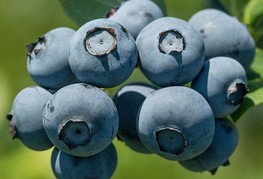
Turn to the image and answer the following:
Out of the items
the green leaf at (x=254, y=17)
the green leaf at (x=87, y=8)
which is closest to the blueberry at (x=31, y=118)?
the green leaf at (x=87, y=8)

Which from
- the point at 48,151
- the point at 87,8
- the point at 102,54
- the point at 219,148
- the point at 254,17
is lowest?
the point at 48,151

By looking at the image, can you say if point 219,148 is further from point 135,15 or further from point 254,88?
point 135,15

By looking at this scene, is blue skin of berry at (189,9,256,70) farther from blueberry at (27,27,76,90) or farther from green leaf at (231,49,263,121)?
blueberry at (27,27,76,90)

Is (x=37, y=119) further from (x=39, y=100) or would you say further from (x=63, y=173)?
(x=63, y=173)

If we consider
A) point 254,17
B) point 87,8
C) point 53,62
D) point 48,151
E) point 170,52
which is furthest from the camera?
point 48,151

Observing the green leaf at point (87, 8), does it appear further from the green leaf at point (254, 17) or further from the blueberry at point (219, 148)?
the blueberry at point (219, 148)

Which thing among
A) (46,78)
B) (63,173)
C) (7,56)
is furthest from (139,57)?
(7,56)

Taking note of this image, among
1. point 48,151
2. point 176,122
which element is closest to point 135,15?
point 176,122
